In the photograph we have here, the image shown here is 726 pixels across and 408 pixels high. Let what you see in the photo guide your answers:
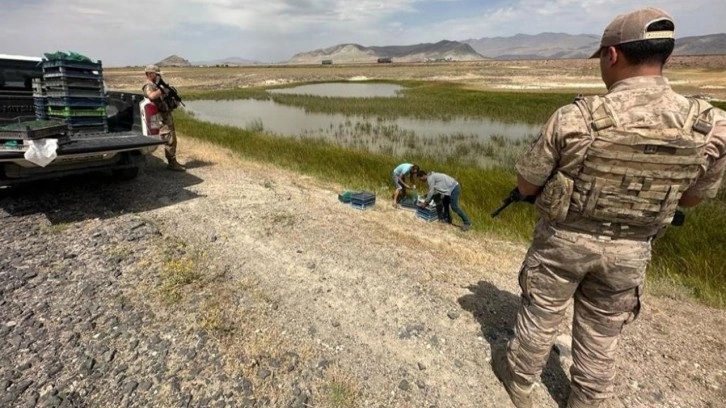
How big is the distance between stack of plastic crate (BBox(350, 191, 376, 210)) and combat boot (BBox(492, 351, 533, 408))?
4063 millimetres

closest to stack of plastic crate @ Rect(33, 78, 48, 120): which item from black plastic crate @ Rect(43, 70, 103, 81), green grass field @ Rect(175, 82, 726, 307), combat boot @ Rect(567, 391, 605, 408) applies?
black plastic crate @ Rect(43, 70, 103, 81)

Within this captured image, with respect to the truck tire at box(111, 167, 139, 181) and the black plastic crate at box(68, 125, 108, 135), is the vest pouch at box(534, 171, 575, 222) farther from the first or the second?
the truck tire at box(111, 167, 139, 181)

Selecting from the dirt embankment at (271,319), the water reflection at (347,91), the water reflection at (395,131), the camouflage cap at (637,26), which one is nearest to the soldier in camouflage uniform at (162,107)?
the dirt embankment at (271,319)

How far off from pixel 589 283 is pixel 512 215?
180 inches

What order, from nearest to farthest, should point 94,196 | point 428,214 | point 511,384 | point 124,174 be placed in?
1. point 511,384
2. point 94,196
3. point 428,214
4. point 124,174

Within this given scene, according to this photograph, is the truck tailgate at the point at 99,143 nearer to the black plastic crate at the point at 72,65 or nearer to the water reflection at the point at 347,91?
the black plastic crate at the point at 72,65

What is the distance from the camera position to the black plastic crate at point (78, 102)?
5.52 meters

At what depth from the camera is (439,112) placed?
22797 mm

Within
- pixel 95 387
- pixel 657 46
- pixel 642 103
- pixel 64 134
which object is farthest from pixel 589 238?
pixel 64 134

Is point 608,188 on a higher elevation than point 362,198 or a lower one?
higher

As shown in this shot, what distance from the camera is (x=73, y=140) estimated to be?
5.15 metres

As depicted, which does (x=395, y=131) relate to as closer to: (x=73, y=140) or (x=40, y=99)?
(x=40, y=99)

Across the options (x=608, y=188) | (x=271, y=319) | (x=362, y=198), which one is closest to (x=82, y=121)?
(x=362, y=198)

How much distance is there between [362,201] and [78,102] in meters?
4.53
